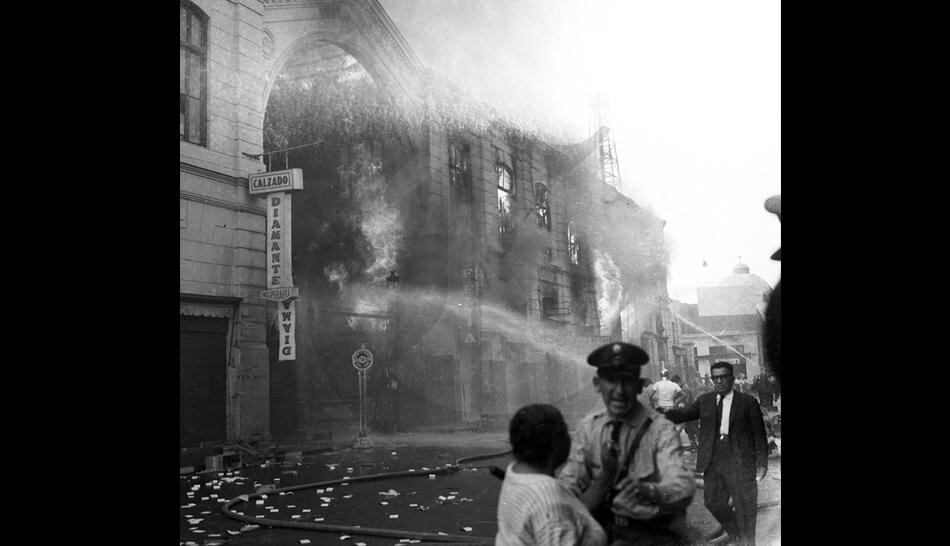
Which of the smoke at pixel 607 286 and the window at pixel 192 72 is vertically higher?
the window at pixel 192 72

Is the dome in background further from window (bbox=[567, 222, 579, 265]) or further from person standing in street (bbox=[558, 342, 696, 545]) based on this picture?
person standing in street (bbox=[558, 342, 696, 545])

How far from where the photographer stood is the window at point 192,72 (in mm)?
6715

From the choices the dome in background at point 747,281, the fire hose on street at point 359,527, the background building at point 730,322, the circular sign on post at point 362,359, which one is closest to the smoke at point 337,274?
the circular sign on post at point 362,359

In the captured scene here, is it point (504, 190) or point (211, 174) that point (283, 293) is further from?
point (504, 190)

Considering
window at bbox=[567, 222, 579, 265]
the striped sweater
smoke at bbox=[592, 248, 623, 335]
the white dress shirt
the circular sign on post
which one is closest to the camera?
the striped sweater

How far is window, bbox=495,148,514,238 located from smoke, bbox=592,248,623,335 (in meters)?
0.68

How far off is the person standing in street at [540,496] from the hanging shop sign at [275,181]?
318 cm

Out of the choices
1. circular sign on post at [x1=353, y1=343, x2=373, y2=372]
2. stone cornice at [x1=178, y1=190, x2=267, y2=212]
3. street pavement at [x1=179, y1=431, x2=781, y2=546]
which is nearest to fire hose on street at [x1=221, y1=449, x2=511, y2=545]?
street pavement at [x1=179, y1=431, x2=781, y2=546]

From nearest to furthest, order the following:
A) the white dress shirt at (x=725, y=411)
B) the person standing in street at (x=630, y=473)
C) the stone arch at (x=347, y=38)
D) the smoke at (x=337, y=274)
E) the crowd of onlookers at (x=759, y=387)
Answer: the person standing in street at (x=630, y=473) < the white dress shirt at (x=725, y=411) < the crowd of onlookers at (x=759, y=387) < the stone arch at (x=347, y=38) < the smoke at (x=337, y=274)

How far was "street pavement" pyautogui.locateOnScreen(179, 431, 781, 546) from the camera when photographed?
570 cm

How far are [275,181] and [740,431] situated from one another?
388 centimetres

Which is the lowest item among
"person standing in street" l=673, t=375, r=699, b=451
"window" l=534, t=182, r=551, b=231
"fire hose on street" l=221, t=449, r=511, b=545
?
"fire hose on street" l=221, t=449, r=511, b=545

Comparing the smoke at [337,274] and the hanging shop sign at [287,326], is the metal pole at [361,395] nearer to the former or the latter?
the hanging shop sign at [287,326]
